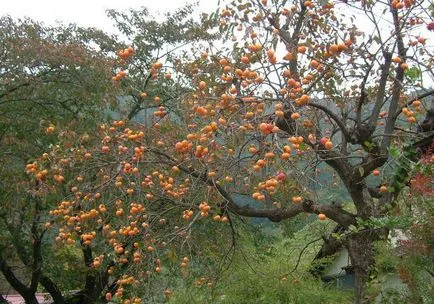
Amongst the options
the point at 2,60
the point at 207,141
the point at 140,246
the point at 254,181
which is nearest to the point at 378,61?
the point at 207,141

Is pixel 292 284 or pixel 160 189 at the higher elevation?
pixel 160 189

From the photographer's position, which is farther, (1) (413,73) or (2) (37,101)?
(2) (37,101)

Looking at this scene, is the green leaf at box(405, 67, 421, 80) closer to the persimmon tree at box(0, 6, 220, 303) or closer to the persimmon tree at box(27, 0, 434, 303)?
the persimmon tree at box(27, 0, 434, 303)

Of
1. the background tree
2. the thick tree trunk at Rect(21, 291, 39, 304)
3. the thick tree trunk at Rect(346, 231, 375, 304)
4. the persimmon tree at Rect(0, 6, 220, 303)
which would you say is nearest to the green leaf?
the thick tree trunk at Rect(346, 231, 375, 304)

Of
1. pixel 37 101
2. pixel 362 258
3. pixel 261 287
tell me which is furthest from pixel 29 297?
pixel 362 258

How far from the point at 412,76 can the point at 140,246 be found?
227 cm

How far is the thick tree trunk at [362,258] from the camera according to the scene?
4344mm

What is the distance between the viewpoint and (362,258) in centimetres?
438

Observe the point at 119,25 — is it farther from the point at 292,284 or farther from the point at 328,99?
the point at 292,284

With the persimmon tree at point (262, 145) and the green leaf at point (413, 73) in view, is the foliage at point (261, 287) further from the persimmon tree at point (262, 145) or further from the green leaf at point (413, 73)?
Answer: the green leaf at point (413, 73)

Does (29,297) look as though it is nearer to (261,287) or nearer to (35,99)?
(35,99)

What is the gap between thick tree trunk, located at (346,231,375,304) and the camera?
4344 mm

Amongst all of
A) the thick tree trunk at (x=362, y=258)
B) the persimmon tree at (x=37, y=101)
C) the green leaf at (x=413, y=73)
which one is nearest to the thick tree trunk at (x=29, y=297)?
the persimmon tree at (x=37, y=101)

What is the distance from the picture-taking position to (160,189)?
186 inches
